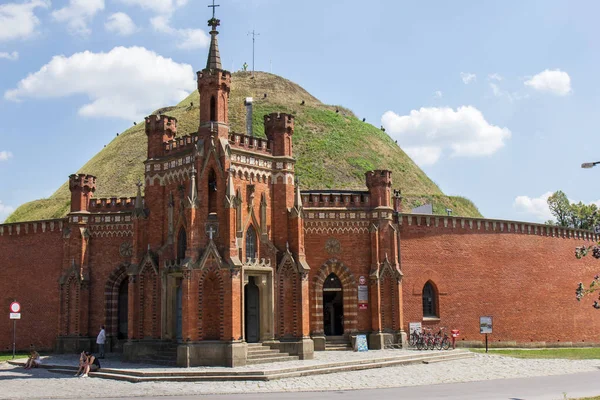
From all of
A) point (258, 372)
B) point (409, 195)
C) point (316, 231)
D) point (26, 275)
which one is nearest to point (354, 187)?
point (409, 195)

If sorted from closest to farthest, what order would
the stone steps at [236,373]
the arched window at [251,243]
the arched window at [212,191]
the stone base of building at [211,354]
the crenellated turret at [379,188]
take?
the stone steps at [236,373] → the stone base of building at [211,354] → the arched window at [212,191] → the arched window at [251,243] → the crenellated turret at [379,188]

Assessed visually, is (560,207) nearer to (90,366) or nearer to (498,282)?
(498,282)

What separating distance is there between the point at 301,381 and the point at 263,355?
532 cm

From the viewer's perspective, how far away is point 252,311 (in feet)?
100.0

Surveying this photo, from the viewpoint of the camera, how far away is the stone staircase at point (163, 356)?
28817mm

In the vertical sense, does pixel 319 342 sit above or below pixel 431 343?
above

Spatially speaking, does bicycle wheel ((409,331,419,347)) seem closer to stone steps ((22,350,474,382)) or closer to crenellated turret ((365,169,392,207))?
stone steps ((22,350,474,382))

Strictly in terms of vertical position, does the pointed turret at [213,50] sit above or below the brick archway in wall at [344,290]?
above

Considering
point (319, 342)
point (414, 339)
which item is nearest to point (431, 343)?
point (414, 339)

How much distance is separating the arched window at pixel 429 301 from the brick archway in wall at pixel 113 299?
1691 cm

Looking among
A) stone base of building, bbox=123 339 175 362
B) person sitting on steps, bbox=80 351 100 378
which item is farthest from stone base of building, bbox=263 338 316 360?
person sitting on steps, bbox=80 351 100 378

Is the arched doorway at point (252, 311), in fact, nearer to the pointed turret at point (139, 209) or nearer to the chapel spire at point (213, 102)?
the pointed turret at point (139, 209)

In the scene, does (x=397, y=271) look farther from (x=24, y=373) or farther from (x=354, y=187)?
(x=354, y=187)

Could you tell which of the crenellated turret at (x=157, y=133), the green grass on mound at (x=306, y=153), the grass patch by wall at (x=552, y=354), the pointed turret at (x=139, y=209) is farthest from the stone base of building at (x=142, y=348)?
the green grass on mound at (x=306, y=153)
